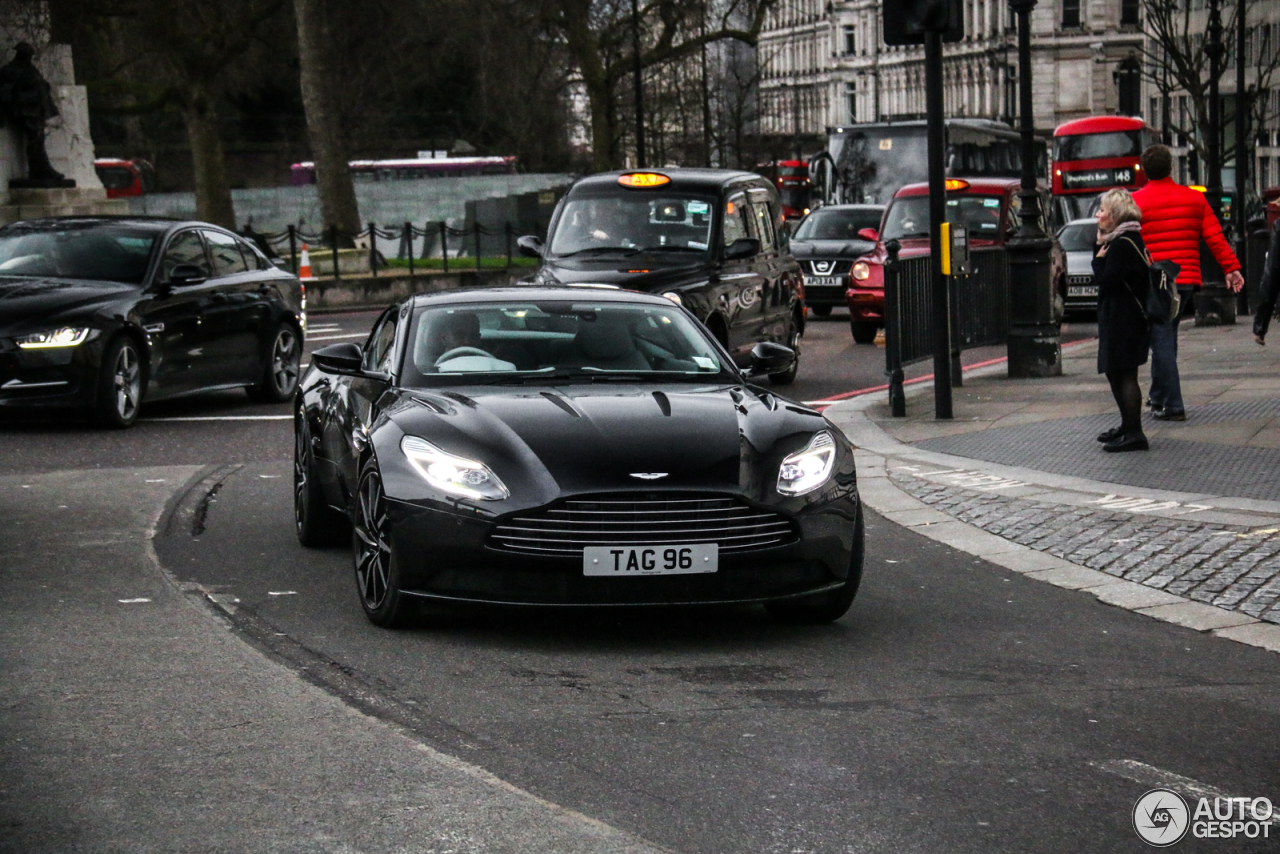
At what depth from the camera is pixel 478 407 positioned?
23.5 feet

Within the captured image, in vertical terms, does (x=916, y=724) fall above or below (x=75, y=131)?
below

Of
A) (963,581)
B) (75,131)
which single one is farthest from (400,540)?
(75,131)

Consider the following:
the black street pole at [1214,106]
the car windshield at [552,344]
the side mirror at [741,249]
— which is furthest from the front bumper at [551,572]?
the black street pole at [1214,106]

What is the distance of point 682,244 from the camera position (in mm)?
16750

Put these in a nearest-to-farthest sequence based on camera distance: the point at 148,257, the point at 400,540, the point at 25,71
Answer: the point at 400,540
the point at 148,257
the point at 25,71

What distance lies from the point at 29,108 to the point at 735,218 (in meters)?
18.6

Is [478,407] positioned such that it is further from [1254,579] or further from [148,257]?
[148,257]

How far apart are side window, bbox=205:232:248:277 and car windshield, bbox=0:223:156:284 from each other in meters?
0.74

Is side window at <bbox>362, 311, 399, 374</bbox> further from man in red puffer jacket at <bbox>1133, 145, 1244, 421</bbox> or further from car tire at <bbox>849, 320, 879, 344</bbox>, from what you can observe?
car tire at <bbox>849, 320, 879, 344</bbox>

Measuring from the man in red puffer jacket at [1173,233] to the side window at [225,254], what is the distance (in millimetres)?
7491

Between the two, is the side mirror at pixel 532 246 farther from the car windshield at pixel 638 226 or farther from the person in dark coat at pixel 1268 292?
the person in dark coat at pixel 1268 292

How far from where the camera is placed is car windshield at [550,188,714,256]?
55.1ft

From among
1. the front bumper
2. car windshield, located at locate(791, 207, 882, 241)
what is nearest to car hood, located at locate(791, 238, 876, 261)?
car windshield, located at locate(791, 207, 882, 241)

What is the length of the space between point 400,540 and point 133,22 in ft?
143
